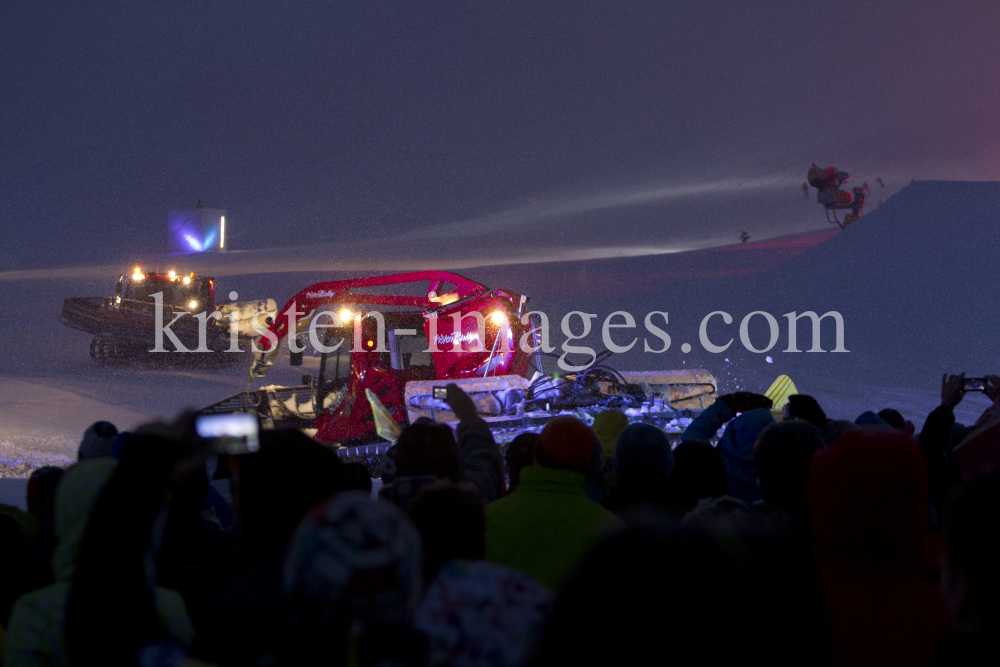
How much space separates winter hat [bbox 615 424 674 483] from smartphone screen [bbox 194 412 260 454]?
1550 millimetres

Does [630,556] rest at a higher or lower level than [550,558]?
higher

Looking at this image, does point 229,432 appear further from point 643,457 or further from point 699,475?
point 699,475

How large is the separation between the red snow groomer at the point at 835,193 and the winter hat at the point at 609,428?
26374mm

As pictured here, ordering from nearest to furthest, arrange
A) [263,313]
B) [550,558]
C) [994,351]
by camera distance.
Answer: [550,558] < [994,351] < [263,313]

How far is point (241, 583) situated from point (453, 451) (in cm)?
142

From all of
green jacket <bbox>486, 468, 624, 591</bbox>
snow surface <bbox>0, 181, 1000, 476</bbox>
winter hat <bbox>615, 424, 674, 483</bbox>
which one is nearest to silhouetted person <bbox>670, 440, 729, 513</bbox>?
winter hat <bbox>615, 424, 674, 483</bbox>

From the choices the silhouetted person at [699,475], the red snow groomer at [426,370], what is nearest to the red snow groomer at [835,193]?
the red snow groomer at [426,370]

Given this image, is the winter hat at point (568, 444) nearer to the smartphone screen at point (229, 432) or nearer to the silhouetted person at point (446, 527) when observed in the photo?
the silhouetted person at point (446, 527)

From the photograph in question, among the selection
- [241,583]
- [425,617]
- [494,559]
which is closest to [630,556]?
[425,617]

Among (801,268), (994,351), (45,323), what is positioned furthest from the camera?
(45,323)

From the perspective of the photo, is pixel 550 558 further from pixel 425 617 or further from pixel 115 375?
pixel 115 375

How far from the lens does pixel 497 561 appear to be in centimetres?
246

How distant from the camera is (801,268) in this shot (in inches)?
→ 1003

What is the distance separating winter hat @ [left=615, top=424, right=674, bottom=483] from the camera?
10.4 ft
